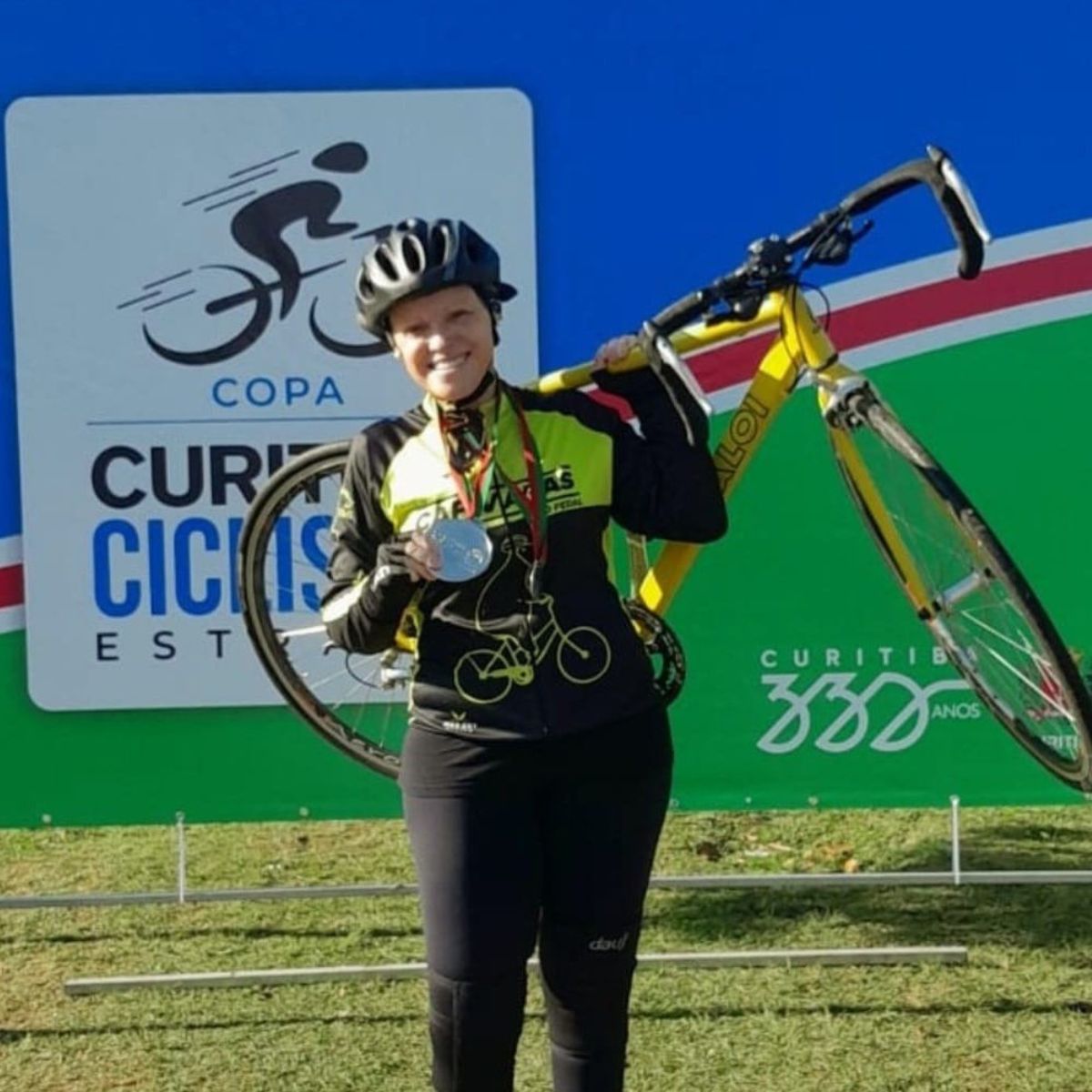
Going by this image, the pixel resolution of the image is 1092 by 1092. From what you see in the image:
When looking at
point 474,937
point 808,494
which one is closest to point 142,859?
point 808,494

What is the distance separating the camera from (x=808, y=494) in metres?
3.76

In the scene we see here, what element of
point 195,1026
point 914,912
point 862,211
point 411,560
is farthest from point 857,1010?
point 411,560

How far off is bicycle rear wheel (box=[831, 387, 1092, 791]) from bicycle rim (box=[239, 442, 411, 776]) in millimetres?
1211

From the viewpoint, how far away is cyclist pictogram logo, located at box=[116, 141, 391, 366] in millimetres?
3641

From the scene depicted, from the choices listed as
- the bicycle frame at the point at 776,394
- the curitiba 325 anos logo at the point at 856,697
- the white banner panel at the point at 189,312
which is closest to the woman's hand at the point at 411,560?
the bicycle frame at the point at 776,394

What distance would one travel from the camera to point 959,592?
2832 millimetres

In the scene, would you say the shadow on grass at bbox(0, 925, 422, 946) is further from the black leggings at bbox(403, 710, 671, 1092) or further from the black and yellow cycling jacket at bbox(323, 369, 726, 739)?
the black and yellow cycling jacket at bbox(323, 369, 726, 739)

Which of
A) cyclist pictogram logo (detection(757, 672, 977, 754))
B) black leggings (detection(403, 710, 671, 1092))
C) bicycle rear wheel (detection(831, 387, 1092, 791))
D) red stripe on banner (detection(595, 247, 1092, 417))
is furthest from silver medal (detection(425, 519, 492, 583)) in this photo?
cyclist pictogram logo (detection(757, 672, 977, 754))

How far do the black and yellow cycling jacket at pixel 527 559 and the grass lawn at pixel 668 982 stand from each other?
1.40 meters

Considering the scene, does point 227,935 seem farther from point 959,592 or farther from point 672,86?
point 672,86

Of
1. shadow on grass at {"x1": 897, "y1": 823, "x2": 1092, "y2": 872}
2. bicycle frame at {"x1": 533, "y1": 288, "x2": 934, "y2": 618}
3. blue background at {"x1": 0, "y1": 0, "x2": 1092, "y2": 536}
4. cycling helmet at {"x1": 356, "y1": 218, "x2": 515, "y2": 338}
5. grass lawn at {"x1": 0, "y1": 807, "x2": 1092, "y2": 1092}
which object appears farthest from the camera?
shadow on grass at {"x1": 897, "y1": 823, "x2": 1092, "y2": 872}

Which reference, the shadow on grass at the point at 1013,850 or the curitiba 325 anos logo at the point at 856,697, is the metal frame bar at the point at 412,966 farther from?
the shadow on grass at the point at 1013,850

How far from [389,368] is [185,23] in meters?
0.91

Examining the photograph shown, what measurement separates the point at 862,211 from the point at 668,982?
2044 millimetres
